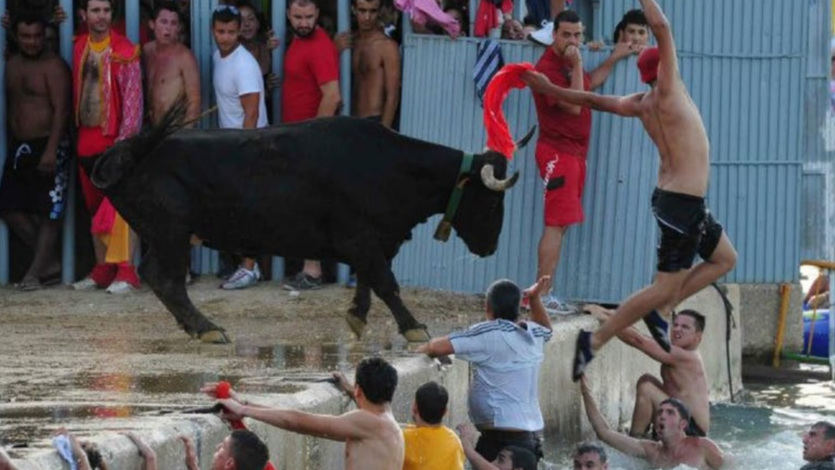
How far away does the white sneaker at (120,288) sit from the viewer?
15.9 m

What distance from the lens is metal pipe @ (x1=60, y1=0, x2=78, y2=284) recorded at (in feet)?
53.4

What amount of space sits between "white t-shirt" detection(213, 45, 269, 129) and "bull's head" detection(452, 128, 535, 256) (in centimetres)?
220

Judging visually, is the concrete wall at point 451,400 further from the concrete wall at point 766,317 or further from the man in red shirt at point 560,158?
the man in red shirt at point 560,158

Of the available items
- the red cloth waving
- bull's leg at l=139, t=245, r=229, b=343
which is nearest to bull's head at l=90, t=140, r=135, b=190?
bull's leg at l=139, t=245, r=229, b=343

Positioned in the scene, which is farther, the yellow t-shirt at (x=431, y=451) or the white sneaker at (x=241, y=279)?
the white sneaker at (x=241, y=279)

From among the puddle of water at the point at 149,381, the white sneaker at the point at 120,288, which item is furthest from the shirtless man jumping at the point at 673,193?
the white sneaker at the point at 120,288

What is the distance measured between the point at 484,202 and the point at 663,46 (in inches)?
114

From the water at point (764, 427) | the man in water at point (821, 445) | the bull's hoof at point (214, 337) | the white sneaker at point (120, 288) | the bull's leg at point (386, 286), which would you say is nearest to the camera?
the man in water at point (821, 445)

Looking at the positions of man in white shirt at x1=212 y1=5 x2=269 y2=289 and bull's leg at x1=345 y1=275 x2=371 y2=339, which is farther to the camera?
man in white shirt at x1=212 y1=5 x2=269 y2=289

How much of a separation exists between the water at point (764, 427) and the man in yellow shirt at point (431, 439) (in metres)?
3.32

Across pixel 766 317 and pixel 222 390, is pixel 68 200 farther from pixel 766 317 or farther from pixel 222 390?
pixel 222 390

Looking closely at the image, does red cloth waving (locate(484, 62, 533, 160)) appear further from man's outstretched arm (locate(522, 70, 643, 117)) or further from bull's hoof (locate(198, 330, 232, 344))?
bull's hoof (locate(198, 330, 232, 344))

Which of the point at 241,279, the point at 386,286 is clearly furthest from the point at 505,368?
the point at 241,279

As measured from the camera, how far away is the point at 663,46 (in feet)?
36.8
